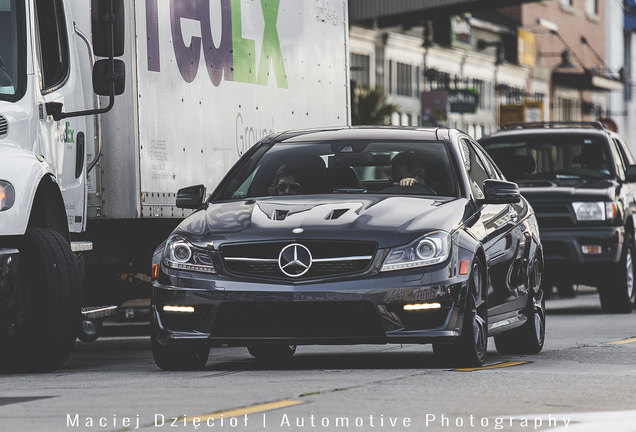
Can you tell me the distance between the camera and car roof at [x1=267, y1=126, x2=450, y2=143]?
9977mm

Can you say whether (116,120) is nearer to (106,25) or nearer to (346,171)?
(106,25)

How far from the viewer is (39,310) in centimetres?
891

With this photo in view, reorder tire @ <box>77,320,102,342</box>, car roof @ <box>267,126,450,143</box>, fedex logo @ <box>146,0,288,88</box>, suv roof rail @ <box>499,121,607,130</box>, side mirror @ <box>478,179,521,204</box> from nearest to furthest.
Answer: side mirror @ <box>478,179,521,204</box>
car roof @ <box>267,126,450,143</box>
fedex logo @ <box>146,0,288,88</box>
tire @ <box>77,320,102,342</box>
suv roof rail @ <box>499,121,607,130</box>

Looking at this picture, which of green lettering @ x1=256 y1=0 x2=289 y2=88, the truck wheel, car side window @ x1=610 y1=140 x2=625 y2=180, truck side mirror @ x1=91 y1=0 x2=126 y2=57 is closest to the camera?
the truck wheel

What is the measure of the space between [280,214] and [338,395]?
1925 mm

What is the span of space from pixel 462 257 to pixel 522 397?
155 cm

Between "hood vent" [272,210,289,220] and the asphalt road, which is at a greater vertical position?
"hood vent" [272,210,289,220]

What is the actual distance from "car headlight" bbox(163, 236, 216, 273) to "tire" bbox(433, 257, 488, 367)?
1468mm

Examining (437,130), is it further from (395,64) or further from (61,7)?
(395,64)

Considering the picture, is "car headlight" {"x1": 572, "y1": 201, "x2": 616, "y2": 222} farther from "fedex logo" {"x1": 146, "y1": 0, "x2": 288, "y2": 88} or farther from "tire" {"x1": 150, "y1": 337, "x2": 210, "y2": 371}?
"tire" {"x1": 150, "y1": 337, "x2": 210, "y2": 371}

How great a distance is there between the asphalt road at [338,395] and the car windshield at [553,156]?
651 cm

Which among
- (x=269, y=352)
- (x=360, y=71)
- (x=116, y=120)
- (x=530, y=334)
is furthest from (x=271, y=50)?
(x=360, y=71)

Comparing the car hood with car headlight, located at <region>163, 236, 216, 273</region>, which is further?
car headlight, located at <region>163, 236, 216, 273</region>

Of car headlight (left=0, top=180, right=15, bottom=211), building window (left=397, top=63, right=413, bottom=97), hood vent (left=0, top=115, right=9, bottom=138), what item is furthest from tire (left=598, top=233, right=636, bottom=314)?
building window (left=397, top=63, right=413, bottom=97)
